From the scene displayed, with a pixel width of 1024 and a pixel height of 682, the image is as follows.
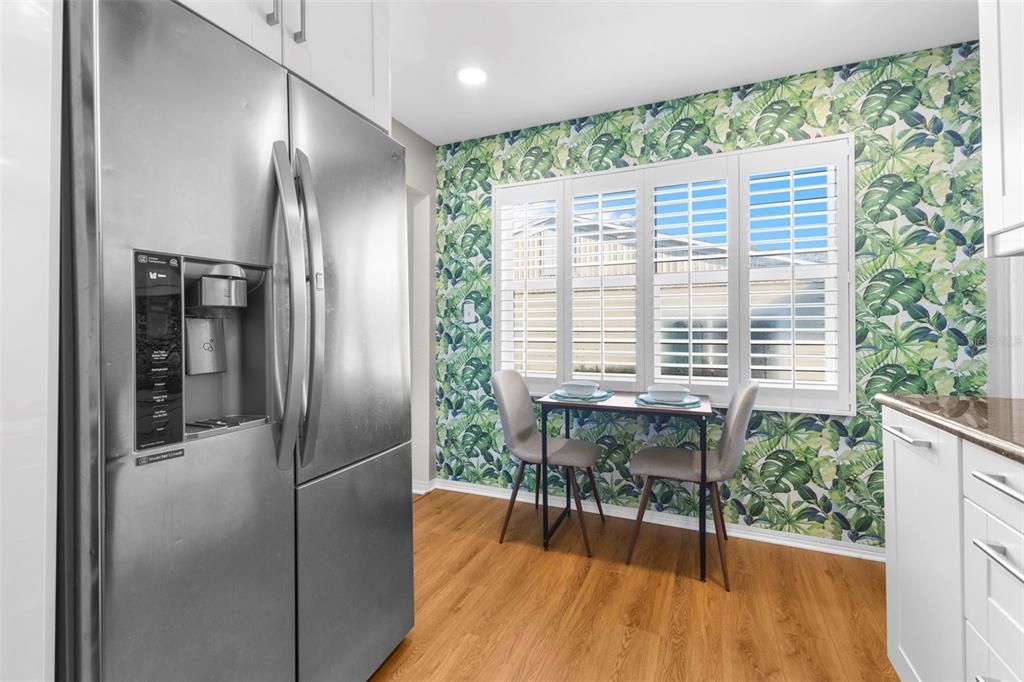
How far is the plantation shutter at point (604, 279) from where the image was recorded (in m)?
3.09

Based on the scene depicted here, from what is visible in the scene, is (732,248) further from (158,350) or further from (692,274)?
(158,350)

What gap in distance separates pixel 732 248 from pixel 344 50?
2216 mm

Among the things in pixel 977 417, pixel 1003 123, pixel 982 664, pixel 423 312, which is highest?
pixel 1003 123

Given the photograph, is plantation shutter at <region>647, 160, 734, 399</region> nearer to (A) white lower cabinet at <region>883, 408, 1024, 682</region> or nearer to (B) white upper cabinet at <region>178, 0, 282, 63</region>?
(A) white lower cabinet at <region>883, 408, 1024, 682</region>

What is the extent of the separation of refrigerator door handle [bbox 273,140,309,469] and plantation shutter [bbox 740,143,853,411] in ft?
7.94

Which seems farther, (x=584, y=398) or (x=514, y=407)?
(x=514, y=407)

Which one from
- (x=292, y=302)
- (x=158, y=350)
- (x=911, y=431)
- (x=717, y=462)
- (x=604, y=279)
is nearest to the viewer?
(x=158, y=350)

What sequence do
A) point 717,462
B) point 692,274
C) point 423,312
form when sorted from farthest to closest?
point 423,312, point 692,274, point 717,462

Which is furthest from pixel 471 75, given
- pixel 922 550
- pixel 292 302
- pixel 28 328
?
pixel 922 550

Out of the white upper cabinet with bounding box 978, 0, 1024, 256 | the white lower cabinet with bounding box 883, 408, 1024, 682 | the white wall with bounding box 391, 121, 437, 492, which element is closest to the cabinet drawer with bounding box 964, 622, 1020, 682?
the white lower cabinet with bounding box 883, 408, 1024, 682

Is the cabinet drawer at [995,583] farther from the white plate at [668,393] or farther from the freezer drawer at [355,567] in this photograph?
the freezer drawer at [355,567]

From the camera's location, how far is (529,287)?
3.38 meters

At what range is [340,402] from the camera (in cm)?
144

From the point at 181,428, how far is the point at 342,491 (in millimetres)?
540
